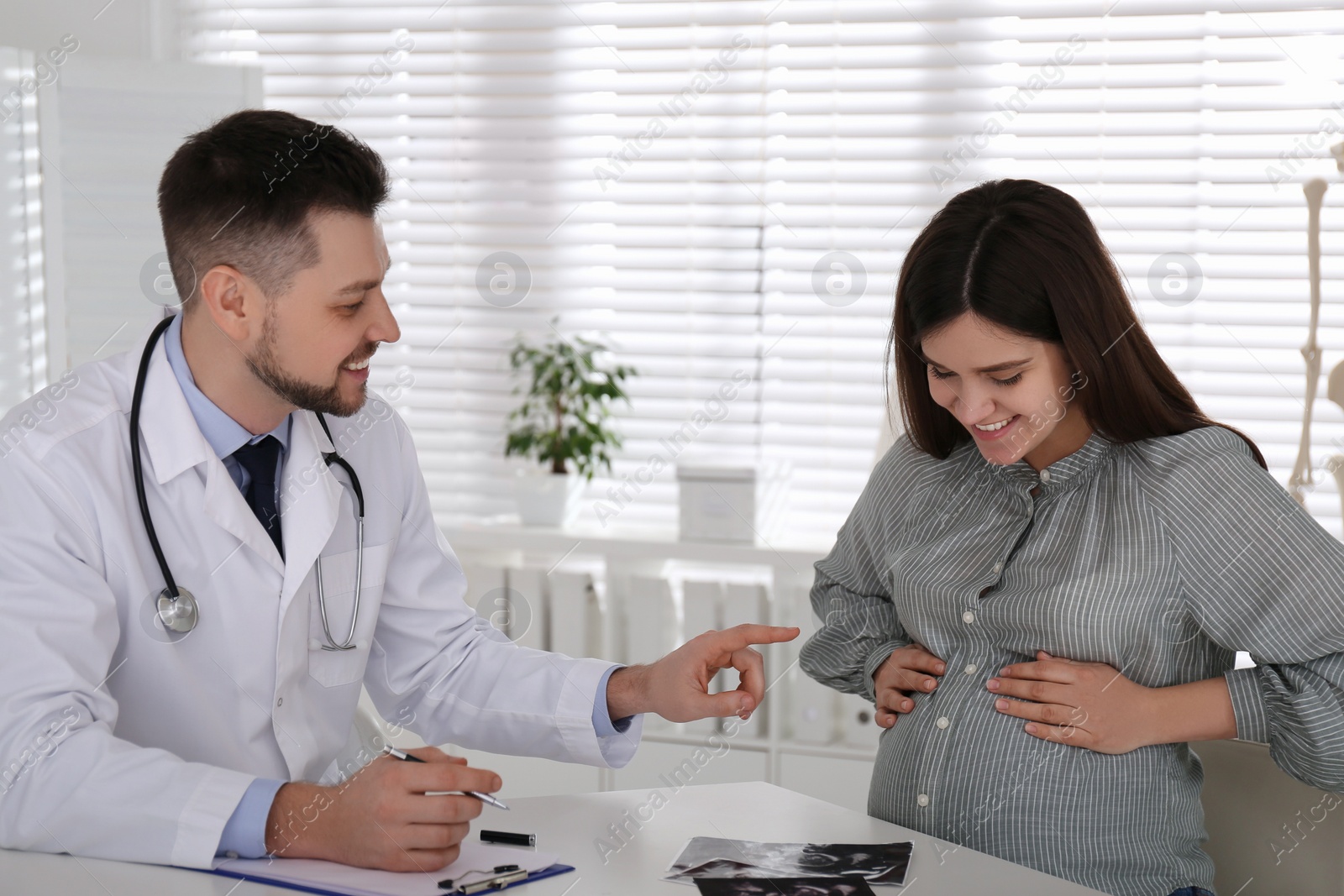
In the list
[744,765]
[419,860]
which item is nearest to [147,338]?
[419,860]

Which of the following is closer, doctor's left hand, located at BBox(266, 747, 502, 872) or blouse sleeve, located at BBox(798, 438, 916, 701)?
doctor's left hand, located at BBox(266, 747, 502, 872)

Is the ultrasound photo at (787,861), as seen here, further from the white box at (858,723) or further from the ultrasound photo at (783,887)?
the white box at (858,723)

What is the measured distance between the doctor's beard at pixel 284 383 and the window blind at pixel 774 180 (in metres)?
1.70

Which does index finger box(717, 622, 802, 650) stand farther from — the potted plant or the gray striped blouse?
the potted plant

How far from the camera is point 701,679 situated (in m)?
1.51

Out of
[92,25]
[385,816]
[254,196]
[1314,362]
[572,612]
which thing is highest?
[92,25]

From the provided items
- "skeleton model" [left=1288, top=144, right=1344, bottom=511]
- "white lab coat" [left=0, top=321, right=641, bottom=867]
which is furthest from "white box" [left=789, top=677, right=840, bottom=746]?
"white lab coat" [left=0, top=321, right=641, bottom=867]

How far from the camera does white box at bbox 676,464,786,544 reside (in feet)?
9.53

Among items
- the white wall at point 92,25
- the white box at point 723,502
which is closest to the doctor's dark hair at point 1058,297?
the white box at point 723,502

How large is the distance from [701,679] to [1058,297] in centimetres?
66

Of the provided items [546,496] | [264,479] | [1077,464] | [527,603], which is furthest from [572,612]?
[1077,464]

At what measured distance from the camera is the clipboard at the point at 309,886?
1.19 m

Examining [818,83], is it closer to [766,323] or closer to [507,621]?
[766,323]

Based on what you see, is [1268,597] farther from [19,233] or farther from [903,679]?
[19,233]
